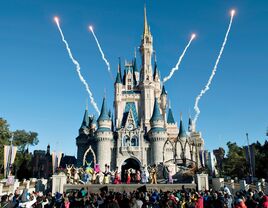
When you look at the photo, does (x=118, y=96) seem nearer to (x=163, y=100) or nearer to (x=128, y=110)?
(x=128, y=110)

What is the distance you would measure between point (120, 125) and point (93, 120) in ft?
27.1

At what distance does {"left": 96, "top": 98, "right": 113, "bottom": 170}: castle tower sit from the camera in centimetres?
5601

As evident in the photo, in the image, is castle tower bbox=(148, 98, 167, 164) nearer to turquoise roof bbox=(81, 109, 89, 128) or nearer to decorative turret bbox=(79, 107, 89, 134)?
decorative turret bbox=(79, 107, 89, 134)

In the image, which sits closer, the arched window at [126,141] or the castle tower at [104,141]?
the castle tower at [104,141]

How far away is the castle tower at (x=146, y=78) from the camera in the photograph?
6588 cm

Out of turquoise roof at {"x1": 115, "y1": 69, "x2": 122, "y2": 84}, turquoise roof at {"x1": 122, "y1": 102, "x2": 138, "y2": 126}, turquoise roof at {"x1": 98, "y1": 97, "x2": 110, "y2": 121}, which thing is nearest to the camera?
turquoise roof at {"x1": 98, "y1": 97, "x2": 110, "y2": 121}

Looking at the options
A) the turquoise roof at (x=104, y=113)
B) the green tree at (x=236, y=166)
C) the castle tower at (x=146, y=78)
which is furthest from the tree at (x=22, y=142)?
the green tree at (x=236, y=166)

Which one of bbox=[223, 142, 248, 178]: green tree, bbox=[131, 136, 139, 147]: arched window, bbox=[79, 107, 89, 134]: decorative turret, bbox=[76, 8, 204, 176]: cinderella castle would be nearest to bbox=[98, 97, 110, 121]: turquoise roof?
bbox=[76, 8, 204, 176]: cinderella castle

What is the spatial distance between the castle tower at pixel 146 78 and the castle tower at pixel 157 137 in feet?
15.1

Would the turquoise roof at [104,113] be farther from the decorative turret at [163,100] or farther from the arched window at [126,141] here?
the decorative turret at [163,100]

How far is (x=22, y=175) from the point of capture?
6053cm

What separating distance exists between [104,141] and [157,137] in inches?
444

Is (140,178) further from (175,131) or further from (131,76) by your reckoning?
(131,76)

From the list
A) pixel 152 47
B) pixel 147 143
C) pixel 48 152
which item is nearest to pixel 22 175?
pixel 48 152
